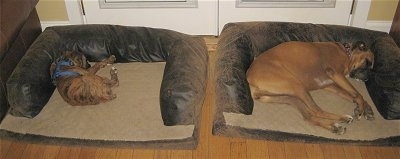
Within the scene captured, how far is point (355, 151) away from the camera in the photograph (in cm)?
263

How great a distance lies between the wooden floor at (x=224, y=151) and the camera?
8.59 feet

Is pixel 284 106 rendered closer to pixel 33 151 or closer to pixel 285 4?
pixel 285 4

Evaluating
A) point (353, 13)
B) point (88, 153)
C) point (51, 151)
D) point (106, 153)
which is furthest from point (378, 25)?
point (51, 151)

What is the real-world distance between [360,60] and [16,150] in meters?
2.42

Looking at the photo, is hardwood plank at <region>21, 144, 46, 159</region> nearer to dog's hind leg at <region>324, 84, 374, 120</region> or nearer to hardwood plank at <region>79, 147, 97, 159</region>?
hardwood plank at <region>79, 147, 97, 159</region>

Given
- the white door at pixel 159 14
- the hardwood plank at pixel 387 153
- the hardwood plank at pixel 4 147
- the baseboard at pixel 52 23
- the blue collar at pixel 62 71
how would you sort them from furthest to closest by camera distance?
the baseboard at pixel 52 23, the white door at pixel 159 14, the blue collar at pixel 62 71, the hardwood plank at pixel 4 147, the hardwood plank at pixel 387 153

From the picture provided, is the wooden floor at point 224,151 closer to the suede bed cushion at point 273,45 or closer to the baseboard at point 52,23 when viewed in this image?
the suede bed cushion at point 273,45

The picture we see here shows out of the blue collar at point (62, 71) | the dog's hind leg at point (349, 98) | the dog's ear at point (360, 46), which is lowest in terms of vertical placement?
the dog's hind leg at point (349, 98)

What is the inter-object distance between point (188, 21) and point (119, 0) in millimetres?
628

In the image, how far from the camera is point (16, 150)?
271 cm

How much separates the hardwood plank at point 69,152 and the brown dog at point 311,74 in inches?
49.0

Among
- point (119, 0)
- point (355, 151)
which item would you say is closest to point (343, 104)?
point (355, 151)

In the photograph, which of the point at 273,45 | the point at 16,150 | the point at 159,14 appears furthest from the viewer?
the point at 159,14

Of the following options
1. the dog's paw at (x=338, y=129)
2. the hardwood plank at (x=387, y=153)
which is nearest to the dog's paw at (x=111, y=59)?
the dog's paw at (x=338, y=129)
